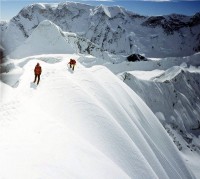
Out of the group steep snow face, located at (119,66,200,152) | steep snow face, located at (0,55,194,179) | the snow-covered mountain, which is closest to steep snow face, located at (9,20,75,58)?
the snow-covered mountain

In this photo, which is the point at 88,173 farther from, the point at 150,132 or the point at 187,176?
the point at 187,176

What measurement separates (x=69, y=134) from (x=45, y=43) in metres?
66.8

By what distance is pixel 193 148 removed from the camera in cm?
5916

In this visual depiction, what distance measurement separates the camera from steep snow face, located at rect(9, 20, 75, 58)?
7338cm

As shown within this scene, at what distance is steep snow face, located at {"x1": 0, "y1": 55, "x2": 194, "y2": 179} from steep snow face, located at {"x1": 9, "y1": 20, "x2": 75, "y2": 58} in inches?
1940

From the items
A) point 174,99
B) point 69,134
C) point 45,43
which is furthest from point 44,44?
point 69,134

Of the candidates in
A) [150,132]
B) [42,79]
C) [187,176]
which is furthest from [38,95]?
[187,176]

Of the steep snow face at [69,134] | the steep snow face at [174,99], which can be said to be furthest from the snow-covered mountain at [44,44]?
the steep snow face at [69,134]

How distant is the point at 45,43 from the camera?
251 ft

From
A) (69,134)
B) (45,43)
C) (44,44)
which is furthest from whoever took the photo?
(45,43)

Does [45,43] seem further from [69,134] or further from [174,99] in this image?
[69,134]

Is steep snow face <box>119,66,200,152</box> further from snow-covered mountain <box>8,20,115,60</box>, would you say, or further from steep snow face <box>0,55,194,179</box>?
steep snow face <box>0,55,194,179</box>

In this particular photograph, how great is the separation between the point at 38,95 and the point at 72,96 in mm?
2545

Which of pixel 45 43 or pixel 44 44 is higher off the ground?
pixel 45 43
